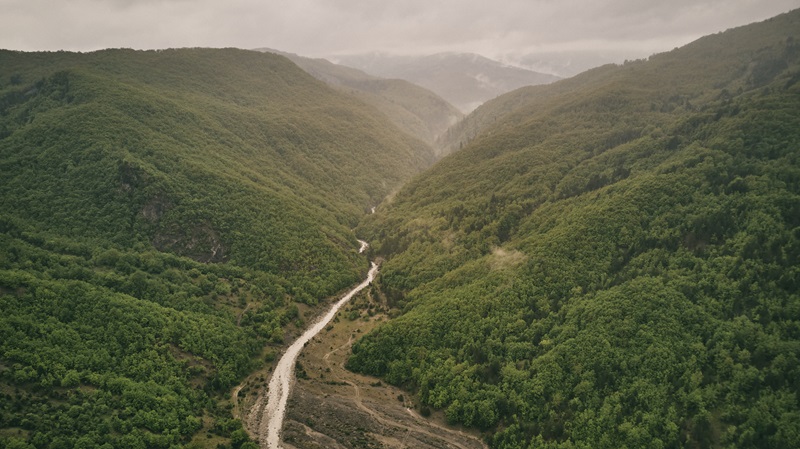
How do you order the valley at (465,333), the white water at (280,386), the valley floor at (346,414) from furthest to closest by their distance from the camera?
the white water at (280,386) → the valley floor at (346,414) → the valley at (465,333)

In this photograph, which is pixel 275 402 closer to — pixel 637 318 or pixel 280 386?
pixel 280 386

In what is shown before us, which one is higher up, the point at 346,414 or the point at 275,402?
the point at 275,402

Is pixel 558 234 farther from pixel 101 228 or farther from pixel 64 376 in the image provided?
pixel 101 228

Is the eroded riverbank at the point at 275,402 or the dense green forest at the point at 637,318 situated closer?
the dense green forest at the point at 637,318

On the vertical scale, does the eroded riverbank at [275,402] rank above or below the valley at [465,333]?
below

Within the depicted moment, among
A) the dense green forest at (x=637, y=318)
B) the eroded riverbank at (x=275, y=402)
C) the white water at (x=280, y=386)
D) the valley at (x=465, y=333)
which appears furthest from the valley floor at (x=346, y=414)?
the dense green forest at (x=637, y=318)

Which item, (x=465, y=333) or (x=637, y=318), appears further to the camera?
(x=465, y=333)

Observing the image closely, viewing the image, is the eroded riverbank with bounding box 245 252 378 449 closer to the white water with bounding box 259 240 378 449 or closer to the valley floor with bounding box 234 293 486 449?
the white water with bounding box 259 240 378 449

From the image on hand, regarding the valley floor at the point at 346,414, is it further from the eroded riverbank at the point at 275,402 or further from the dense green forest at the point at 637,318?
the dense green forest at the point at 637,318

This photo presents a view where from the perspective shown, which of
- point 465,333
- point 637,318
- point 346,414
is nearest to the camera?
point 637,318

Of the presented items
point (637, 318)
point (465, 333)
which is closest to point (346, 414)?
point (465, 333)
